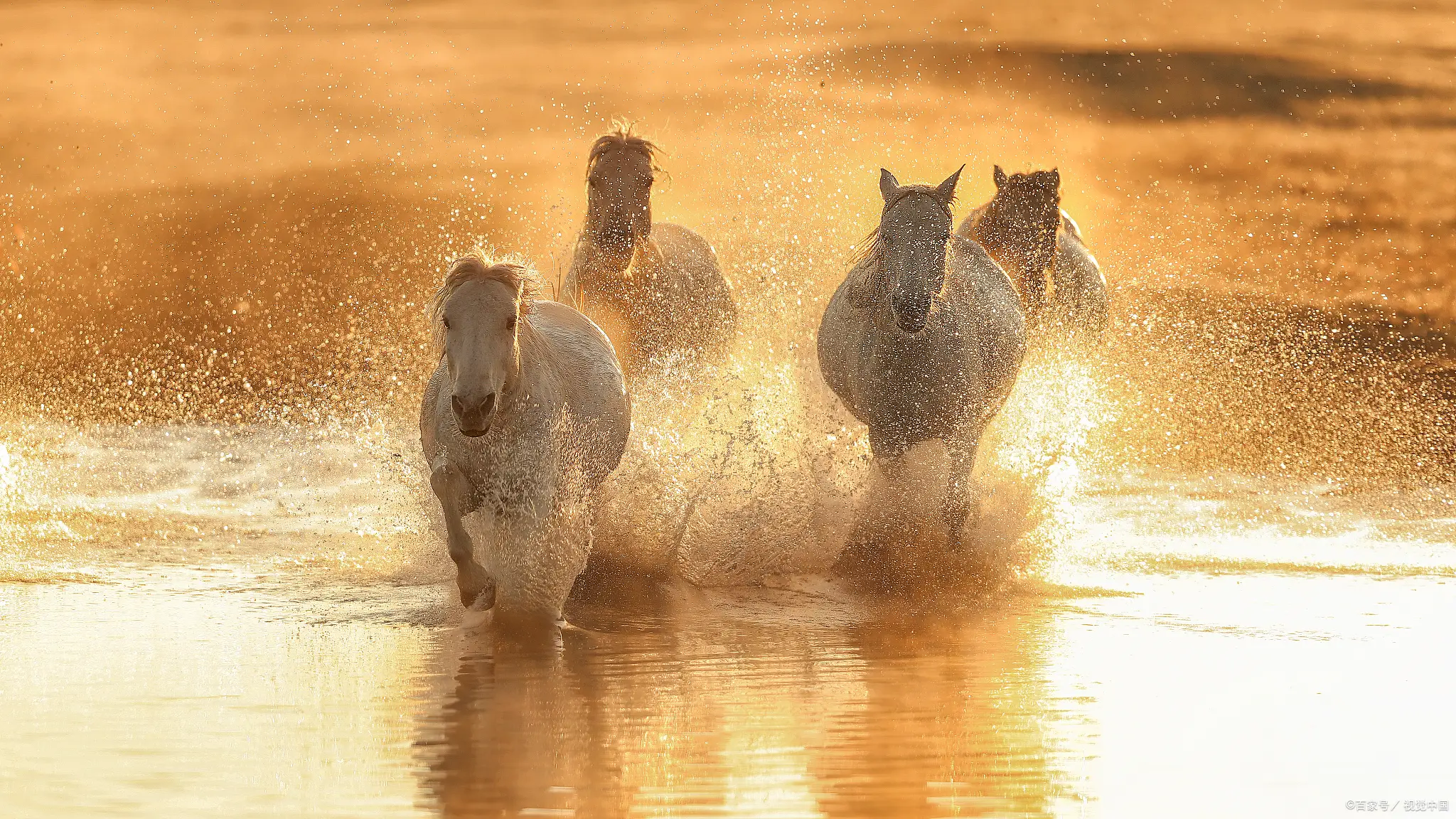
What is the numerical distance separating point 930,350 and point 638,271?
2.72 metres

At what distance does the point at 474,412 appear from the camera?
22.1 feet

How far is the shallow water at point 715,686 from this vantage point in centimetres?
521

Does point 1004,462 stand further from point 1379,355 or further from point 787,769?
point 1379,355

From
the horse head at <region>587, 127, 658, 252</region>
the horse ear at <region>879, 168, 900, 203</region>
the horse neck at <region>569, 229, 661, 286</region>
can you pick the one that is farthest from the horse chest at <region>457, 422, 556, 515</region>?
the horse neck at <region>569, 229, 661, 286</region>

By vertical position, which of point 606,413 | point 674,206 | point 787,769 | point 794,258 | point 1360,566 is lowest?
point 787,769

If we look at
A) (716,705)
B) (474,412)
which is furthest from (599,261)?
(716,705)

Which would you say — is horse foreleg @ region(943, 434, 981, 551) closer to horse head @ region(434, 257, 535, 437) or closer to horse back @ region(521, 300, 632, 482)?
horse back @ region(521, 300, 632, 482)

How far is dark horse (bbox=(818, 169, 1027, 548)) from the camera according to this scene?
8.52 m

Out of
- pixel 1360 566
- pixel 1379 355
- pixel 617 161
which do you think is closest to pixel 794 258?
pixel 617 161

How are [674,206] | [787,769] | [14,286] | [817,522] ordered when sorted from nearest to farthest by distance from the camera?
1. [787,769]
2. [817,522]
3. [674,206]
4. [14,286]

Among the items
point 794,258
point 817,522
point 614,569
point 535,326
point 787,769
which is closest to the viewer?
point 787,769

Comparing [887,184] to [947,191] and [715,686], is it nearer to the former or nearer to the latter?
[947,191]

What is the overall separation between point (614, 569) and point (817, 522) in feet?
3.95

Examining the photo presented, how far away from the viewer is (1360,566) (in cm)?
1006
